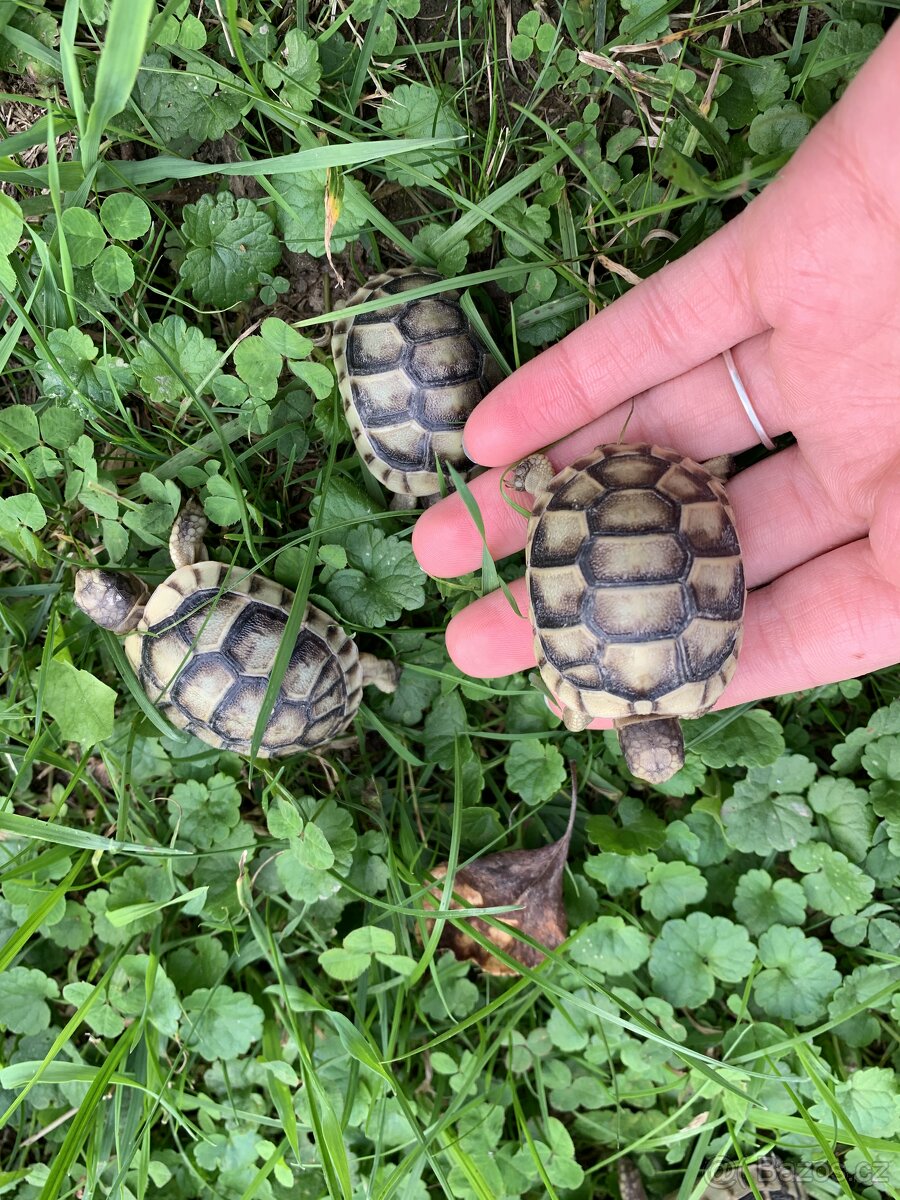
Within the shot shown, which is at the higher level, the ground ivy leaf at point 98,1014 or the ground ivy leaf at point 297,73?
the ground ivy leaf at point 297,73

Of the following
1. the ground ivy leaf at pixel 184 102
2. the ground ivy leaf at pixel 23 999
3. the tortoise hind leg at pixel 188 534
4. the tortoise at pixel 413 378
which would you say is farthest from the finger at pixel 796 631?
the ground ivy leaf at pixel 23 999

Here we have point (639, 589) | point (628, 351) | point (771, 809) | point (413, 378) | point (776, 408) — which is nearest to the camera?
point (639, 589)

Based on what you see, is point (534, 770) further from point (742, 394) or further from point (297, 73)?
point (297, 73)

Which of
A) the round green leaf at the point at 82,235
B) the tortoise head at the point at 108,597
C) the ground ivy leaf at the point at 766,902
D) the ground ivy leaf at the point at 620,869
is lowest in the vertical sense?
the ground ivy leaf at the point at 766,902

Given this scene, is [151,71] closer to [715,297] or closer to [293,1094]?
[715,297]

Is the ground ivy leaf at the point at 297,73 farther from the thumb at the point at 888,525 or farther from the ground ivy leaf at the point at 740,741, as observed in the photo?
the ground ivy leaf at the point at 740,741

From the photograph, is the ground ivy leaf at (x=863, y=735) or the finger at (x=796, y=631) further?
the ground ivy leaf at (x=863, y=735)

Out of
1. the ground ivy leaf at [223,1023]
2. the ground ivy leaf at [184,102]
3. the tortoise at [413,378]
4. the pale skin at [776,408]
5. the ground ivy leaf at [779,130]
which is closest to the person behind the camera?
the pale skin at [776,408]

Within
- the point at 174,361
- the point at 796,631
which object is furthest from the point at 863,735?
the point at 174,361
